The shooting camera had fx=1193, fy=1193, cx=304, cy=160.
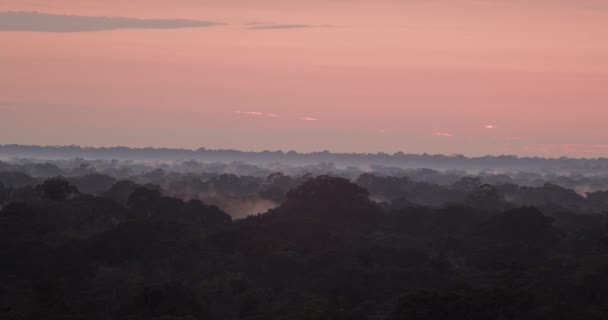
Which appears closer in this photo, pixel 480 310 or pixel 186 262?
pixel 480 310

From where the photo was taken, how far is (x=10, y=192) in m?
91.2

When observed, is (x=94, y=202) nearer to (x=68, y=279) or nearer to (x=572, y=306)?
(x=68, y=279)

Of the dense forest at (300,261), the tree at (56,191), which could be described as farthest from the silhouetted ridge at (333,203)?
the tree at (56,191)

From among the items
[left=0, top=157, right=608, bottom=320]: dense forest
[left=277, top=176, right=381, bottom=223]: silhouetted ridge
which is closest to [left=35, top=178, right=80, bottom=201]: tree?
[left=0, top=157, right=608, bottom=320]: dense forest

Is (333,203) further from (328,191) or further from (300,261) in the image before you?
(300,261)

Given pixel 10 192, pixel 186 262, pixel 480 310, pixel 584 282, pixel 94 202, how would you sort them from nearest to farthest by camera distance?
1. pixel 480 310
2. pixel 584 282
3. pixel 186 262
4. pixel 94 202
5. pixel 10 192

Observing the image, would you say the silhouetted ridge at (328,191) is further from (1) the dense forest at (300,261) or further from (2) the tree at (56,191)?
(2) the tree at (56,191)

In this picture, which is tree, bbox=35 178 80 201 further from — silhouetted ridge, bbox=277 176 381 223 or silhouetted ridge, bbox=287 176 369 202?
silhouetted ridge, bbox=287 176 369 202

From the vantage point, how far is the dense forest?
37.2 meters

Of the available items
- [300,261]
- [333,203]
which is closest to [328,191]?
[333,203]

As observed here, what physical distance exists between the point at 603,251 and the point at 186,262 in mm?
19288

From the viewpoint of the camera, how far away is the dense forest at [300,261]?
3719cm

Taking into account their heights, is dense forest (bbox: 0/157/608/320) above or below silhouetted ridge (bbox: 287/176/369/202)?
below

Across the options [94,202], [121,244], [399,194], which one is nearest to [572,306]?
[121,244]
